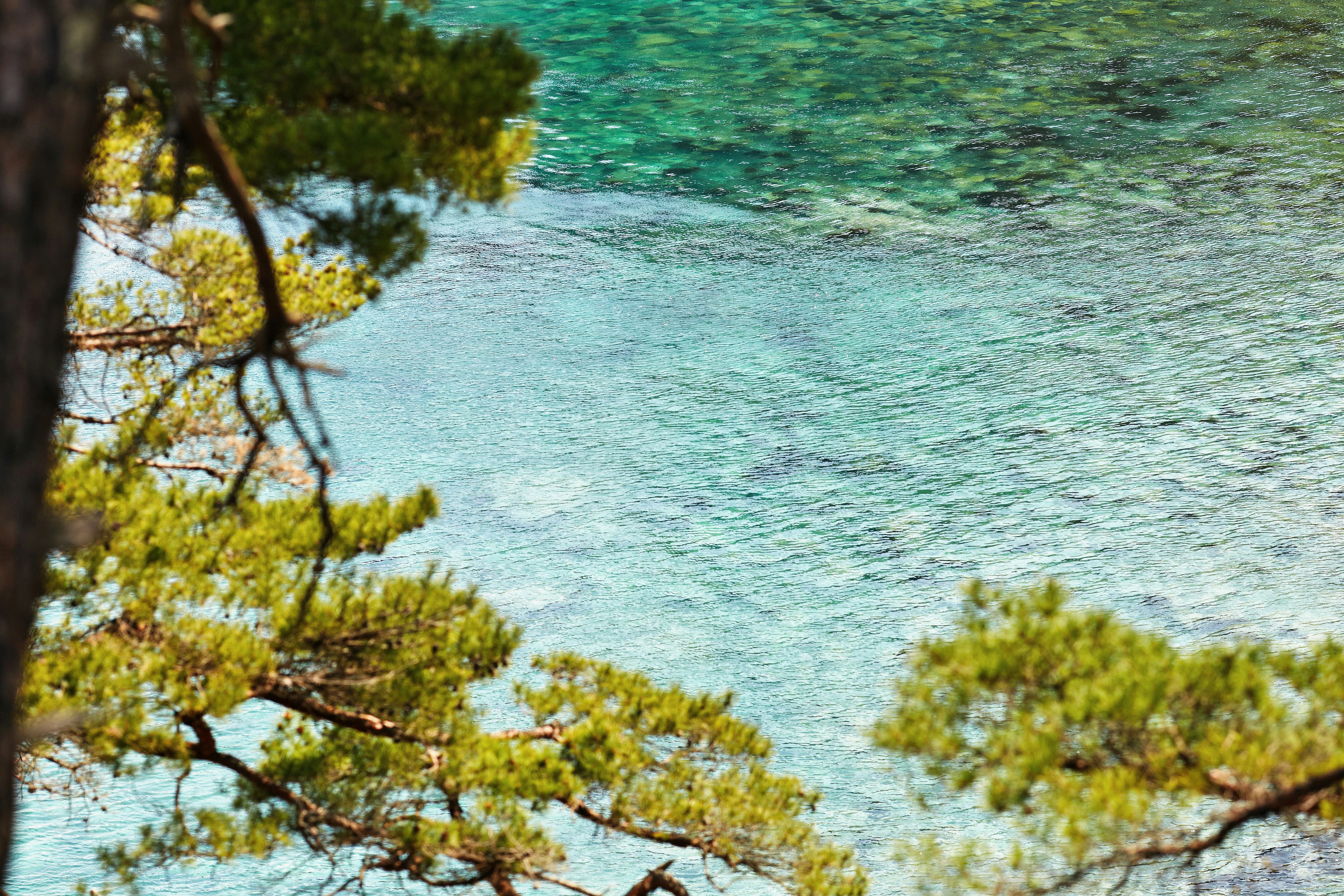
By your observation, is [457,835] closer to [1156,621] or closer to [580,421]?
[1156,621]

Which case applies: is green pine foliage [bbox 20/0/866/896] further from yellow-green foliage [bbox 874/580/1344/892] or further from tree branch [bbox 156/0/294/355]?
yellow-green foliage [bbox 874/580/1344/892]

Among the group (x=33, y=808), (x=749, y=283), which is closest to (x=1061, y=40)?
(x=749, y=283)

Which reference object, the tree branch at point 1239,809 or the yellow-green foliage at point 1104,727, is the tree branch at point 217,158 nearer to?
the yellow-green foliage at point 1104,727

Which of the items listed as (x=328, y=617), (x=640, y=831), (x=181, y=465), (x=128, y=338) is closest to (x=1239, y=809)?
(x=640, y=831)

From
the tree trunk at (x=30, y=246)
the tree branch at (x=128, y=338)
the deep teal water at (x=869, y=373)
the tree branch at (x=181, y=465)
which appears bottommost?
the deep teal water at (x=869, y=373)

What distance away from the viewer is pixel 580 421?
5754mm

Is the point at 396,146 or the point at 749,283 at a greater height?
the point at 396,146

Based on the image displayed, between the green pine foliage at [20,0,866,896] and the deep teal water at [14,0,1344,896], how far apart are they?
0.94m

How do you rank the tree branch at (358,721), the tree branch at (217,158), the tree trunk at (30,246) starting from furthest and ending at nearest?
the tree branch at (358,721) < the tree branch at (217,158) < the tree trunk at (30,246)

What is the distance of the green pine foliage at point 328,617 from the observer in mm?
1835

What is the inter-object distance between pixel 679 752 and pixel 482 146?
1105 millimetres

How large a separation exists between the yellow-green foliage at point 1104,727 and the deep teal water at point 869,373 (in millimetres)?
1522

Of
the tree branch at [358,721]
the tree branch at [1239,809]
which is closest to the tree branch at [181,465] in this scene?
the tree branch at [358,721]

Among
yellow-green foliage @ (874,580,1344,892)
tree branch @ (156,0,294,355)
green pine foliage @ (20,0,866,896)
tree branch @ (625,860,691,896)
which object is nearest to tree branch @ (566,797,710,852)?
green pine foliage @ (20,0,866,896)
